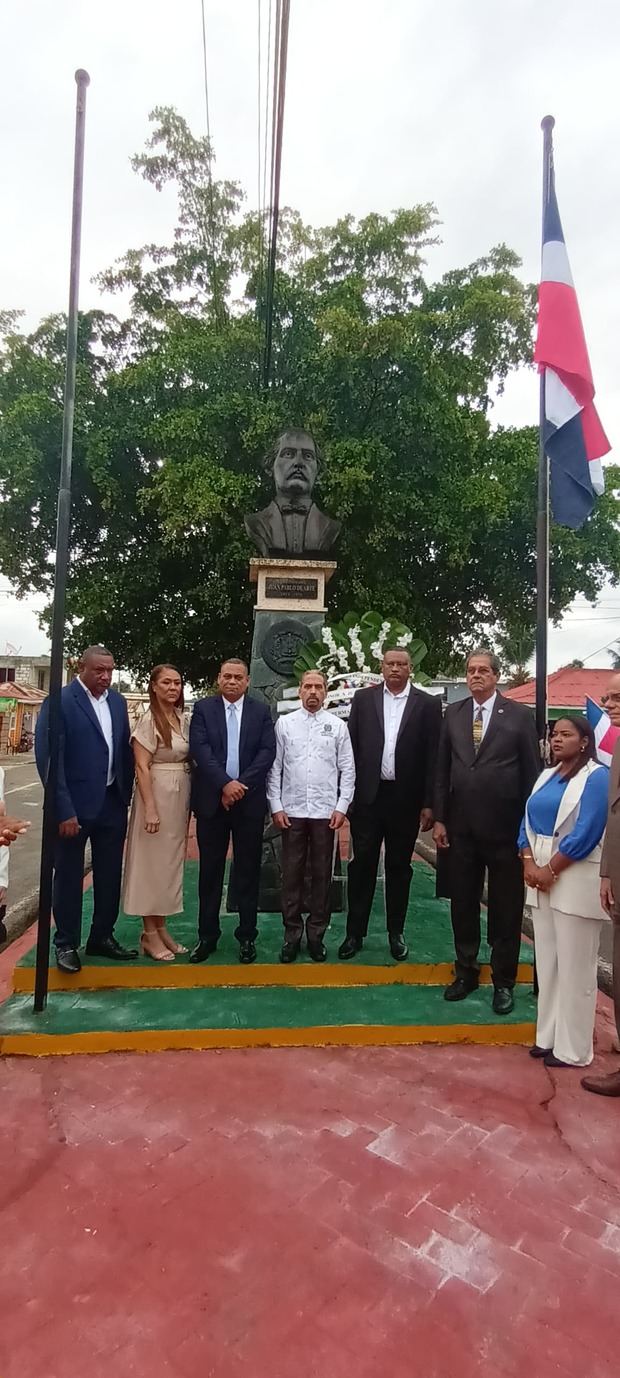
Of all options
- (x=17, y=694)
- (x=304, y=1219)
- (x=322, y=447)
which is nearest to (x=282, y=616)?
(x=304, y=1219)

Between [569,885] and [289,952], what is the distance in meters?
1.58

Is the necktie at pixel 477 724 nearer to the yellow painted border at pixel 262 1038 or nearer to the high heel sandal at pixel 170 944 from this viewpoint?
the yellow painted border at pixel 262 1038

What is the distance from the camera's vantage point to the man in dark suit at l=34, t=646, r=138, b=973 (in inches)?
154

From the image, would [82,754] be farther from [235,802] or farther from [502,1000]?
[502,1000]

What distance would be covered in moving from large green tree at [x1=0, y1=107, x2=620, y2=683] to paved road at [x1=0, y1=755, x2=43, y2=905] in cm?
303

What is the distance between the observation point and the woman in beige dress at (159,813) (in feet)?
13.4

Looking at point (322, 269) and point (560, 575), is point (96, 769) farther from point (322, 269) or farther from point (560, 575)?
point (322, 269)

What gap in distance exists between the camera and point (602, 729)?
405 cm

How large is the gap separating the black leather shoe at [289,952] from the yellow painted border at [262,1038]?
0.65 m

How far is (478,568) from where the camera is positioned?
44.1 feet

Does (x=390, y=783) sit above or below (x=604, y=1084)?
above

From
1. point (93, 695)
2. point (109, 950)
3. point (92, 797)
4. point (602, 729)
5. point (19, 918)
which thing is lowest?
point (19, 918)

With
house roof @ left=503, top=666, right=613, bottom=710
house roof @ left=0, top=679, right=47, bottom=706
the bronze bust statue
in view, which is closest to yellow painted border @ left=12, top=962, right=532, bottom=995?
the bronze bust statue

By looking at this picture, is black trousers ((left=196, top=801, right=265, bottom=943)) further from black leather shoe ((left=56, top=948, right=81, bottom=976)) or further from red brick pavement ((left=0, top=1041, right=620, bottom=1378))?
red brick pavement ((left=0, top=1041, right=620, bottom=1378))
